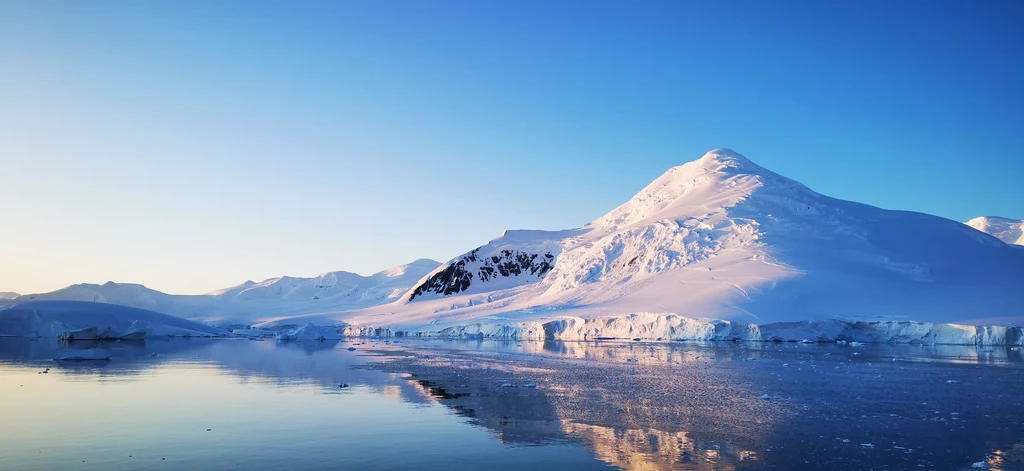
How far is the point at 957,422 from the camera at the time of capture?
46.7 ft

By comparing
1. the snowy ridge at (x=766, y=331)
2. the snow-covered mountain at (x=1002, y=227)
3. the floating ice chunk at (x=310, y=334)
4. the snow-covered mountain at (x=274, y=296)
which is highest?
the snow-covered mountain at (x=1002, y=227)

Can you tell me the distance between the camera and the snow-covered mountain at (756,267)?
49844 millimetres

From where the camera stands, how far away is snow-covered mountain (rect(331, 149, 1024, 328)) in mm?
49844

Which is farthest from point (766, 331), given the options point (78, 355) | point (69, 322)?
point (69, 322)

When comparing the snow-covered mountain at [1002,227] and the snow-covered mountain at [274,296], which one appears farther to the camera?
the snow-covered mountain at [1002,227]

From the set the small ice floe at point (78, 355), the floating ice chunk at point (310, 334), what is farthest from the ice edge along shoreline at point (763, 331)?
the small ice floe at point (78, 355)

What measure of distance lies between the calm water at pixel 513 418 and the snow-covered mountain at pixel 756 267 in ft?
79.4

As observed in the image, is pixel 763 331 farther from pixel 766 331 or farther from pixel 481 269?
pixel 481 269

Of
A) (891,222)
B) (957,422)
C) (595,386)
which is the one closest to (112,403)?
(595,386)

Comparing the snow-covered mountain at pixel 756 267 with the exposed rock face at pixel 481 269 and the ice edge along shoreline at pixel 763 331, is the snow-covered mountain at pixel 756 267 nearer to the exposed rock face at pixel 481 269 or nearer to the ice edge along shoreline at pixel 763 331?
the ice edge along shoreline at pixel 763 331

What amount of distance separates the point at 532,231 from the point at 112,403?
96.6m

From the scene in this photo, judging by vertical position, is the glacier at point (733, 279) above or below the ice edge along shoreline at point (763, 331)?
above

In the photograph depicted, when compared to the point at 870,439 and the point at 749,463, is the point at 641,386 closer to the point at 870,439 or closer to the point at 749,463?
the point at 870,439

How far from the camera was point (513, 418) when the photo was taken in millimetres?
14648
